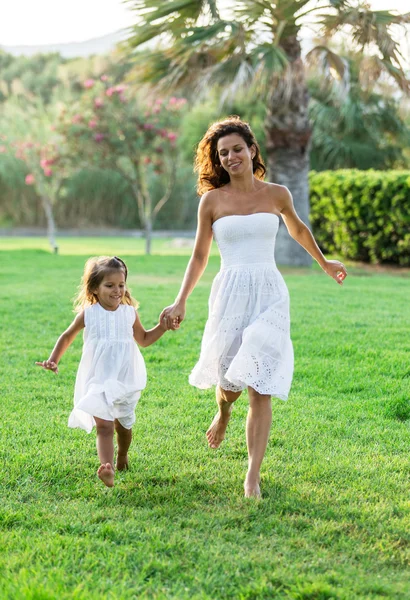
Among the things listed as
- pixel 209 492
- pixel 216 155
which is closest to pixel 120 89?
pixel 216 155

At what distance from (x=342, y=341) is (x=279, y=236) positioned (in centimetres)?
735

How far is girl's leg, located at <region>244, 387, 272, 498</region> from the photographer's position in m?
3.47

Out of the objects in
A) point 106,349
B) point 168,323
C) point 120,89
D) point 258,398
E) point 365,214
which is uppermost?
point 120,89

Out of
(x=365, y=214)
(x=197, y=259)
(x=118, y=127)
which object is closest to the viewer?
(x=197, y=259)

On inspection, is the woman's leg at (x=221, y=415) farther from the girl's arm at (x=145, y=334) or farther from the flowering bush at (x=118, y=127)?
the flowering bush at (x=118, y=127)

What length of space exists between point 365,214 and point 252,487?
11206 mm

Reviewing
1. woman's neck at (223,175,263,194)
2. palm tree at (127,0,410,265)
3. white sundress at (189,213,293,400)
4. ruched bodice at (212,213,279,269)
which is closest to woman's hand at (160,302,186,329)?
white sundress at (189,213,293,400)

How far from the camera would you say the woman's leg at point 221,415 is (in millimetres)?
3889

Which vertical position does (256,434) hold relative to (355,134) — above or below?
below

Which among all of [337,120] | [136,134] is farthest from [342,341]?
[337,120]

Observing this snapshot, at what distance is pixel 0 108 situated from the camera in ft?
126

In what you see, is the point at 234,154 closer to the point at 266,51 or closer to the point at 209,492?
the point at 209,492

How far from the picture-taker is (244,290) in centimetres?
365

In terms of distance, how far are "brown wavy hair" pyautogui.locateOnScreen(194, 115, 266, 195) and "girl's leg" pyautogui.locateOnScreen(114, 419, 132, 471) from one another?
125 cm
